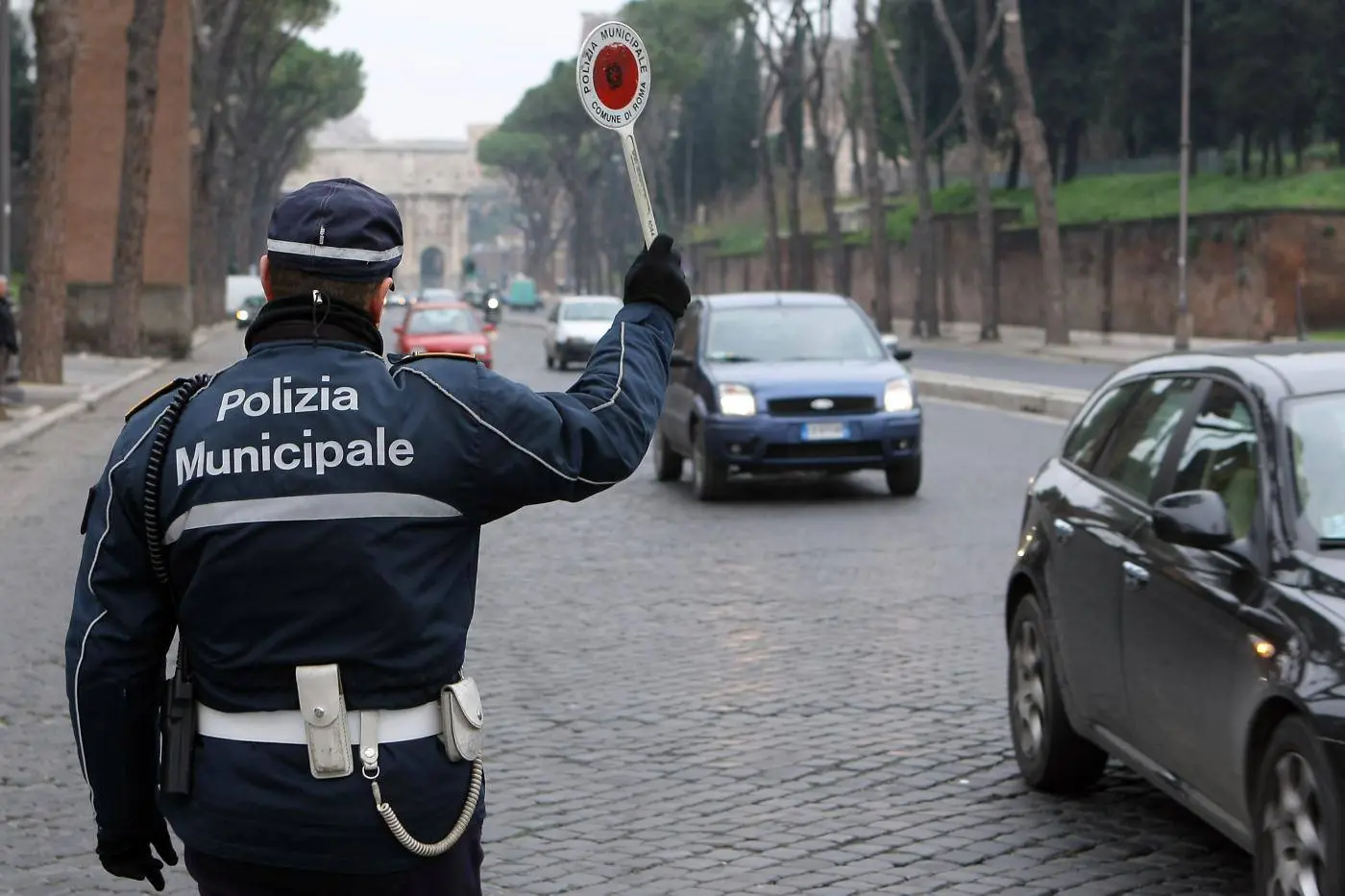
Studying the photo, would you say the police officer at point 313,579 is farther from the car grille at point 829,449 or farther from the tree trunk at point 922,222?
the tree trunk at point 922,222

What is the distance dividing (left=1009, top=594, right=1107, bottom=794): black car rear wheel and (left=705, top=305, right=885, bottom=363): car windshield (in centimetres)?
1023

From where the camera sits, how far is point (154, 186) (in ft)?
154

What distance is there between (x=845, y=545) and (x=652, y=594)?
241cm

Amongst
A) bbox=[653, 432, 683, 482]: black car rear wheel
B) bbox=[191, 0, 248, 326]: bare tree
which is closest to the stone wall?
bbox=[191, 0, 248, 326]: bare tree

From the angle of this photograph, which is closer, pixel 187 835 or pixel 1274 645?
pixel 187 835

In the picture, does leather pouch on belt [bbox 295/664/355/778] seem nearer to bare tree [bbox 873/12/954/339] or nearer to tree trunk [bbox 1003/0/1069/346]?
tree trunk [bbox 1003/0/1069/346]

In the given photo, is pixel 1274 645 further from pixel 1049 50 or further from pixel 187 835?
pixel 1049 50

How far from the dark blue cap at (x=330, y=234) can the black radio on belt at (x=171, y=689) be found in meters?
0.27

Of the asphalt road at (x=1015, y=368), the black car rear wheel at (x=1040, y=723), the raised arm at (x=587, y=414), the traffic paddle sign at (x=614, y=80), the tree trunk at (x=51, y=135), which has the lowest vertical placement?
the black car rear wheel at (x=1040, y=723)

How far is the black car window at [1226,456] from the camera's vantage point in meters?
5.67

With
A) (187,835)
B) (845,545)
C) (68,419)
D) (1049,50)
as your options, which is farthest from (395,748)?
(1049,50)

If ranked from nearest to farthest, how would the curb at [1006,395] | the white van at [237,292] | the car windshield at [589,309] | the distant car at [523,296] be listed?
the curb at [1006,395], the car windshield at [589,309], the white van at [237,292], the distant car at [523,296]

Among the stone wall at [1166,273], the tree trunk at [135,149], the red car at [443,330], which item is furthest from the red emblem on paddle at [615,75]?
the stone wall at [1166,273]

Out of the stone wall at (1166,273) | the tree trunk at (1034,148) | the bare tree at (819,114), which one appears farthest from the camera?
the bare tree at (819,114)
